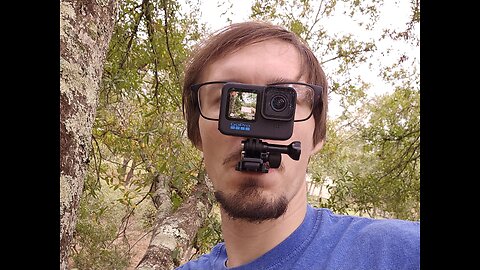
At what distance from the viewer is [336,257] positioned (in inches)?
33.0

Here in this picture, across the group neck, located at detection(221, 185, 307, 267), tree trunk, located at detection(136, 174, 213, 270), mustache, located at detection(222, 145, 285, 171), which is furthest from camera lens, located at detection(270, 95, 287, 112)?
tree trunk, located at detection(136, 174, 213, 270)

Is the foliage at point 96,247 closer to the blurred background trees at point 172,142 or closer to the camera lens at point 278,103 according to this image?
the blurred background trees at point 172,142

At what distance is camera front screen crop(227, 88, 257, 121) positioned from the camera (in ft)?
2.94

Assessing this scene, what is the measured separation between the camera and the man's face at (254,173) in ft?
2.91

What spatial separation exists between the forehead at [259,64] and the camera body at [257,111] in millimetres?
56

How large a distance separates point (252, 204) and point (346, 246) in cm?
22

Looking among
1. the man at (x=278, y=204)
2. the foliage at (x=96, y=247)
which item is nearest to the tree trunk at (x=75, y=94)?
the man at (x=278, y=204)

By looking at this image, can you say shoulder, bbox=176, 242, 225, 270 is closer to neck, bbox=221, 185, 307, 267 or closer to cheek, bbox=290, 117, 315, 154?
neck, bbox=221, 185, 307, 267

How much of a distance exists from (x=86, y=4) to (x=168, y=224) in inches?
68.0

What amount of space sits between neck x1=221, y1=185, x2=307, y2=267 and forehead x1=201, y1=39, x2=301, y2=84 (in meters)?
0.30

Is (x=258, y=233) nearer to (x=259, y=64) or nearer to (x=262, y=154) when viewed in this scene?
(x=262, y=154)

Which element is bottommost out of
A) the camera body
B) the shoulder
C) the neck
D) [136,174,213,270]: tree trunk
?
[136,174,213,270]: tree trunk
